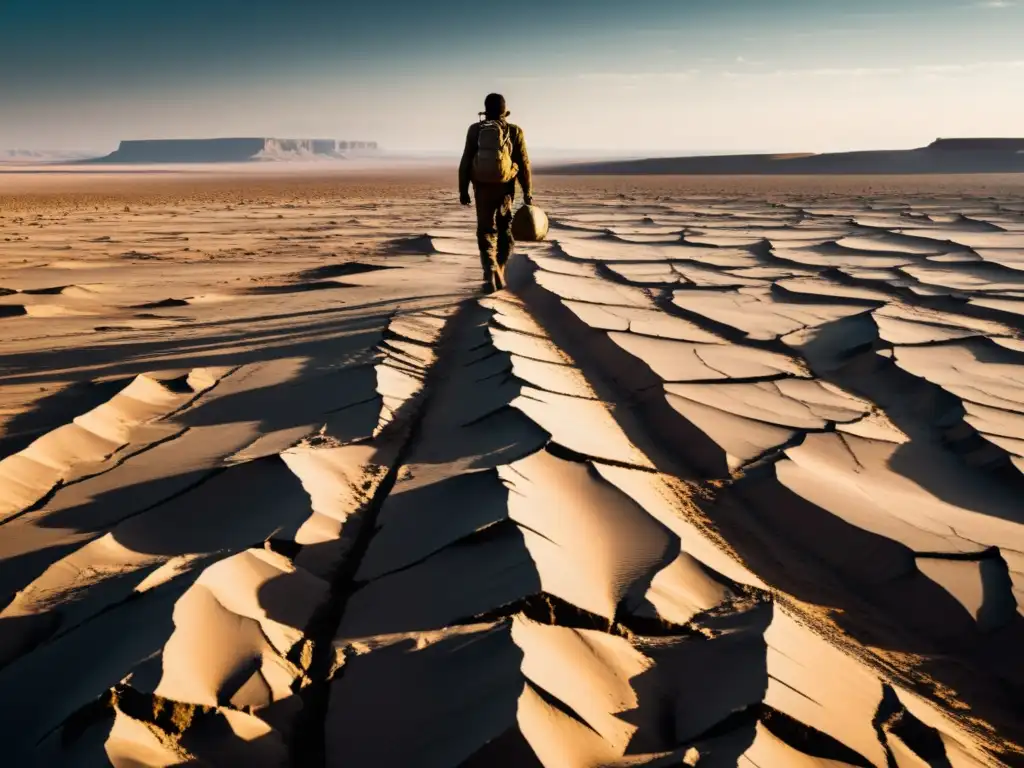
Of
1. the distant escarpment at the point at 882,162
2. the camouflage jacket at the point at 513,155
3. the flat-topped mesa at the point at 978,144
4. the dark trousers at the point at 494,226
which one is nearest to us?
the camouflage jacket at the point at 513,155

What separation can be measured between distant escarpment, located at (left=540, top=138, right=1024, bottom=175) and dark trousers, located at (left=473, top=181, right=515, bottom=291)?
27.5 metres

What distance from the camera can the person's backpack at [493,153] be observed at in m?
4.12

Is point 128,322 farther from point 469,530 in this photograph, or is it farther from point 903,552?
point 903,552

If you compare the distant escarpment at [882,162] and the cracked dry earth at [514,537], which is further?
the distant escarpment at [882,162]

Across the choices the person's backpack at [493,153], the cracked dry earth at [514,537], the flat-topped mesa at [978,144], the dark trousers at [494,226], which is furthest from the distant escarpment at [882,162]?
the cracked dry earth at [514,537]

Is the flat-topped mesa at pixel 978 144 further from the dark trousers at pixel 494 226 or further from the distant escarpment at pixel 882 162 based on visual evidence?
the dark trousers at pixel 494 226

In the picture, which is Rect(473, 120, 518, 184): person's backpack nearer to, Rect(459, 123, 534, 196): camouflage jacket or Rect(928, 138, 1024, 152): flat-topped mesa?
Rect(459, 123, 534, 196): camouflage jacket

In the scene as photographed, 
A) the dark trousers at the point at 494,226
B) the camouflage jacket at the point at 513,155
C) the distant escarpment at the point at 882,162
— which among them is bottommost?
the distant escarpment at the point at 882,162

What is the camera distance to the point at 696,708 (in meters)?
1.25

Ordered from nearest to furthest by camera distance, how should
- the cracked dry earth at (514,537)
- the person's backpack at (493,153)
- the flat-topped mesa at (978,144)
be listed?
1. the cracked dry earth at (514,537)
2. the person's backpack at (493,153)
3. the flat-topped mesa at (978,144)

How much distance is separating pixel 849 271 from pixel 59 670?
205 inches

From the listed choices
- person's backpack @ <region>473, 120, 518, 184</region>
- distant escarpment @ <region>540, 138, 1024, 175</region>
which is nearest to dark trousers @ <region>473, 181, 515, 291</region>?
person's backpack @ <region>473, 120, 518, 184</region>

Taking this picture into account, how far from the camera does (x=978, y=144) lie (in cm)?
3769

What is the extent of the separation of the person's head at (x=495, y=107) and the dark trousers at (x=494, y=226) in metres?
0.34
